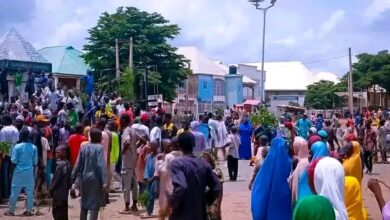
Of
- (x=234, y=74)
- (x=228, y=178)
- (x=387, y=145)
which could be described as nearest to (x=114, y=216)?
(x=228, y=178)

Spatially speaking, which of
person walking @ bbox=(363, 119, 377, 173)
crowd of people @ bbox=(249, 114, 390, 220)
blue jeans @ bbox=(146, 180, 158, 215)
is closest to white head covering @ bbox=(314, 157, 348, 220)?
crowd of people @ bbox=(249, 114, 390, 220)

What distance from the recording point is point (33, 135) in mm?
12758

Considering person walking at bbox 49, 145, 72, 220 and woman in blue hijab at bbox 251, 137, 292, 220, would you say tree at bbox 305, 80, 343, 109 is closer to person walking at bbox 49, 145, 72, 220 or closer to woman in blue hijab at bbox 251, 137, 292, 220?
person walking at bbox 49, 145, 72, 220

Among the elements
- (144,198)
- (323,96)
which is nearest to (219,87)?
(323,96)

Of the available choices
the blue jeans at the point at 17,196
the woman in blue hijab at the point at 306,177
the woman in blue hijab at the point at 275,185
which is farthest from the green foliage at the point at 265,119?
the woman in blue hijab at the point at 275,185

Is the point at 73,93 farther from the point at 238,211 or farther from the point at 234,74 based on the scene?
the point at 234,74

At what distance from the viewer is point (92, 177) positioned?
934cm

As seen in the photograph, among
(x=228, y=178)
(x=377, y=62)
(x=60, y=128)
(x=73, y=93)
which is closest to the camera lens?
(x=60, y=128)

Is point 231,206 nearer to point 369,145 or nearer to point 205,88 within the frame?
point 369,145

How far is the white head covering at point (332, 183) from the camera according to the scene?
5758 millimetres

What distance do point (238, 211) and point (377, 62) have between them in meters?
54.0

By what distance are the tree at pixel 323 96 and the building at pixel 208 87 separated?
837 cm

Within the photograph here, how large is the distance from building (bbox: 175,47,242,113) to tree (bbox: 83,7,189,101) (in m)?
11.9

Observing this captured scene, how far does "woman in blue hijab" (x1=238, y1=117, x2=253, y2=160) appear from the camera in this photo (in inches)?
891
